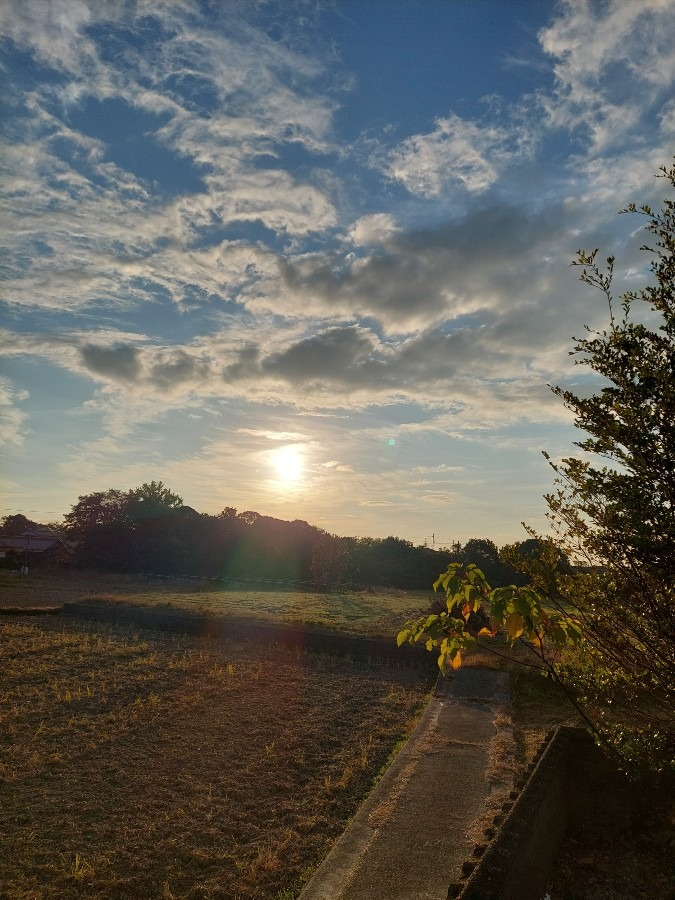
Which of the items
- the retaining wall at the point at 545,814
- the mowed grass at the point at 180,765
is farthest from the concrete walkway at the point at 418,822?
the retaining wall at the point at 545,814

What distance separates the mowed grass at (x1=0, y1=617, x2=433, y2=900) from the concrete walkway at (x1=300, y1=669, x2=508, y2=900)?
338 millimetres

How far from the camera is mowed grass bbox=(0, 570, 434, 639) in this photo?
2153 centimetres

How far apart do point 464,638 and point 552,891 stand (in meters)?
3.21

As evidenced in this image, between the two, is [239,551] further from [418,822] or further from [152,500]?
[418,822]

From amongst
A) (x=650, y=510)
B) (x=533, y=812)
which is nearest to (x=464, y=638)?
(x=650, y=510)

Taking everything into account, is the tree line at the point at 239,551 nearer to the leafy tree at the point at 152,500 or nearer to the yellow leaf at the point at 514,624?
the leafy tree at the point at 152,500

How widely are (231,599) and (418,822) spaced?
72.8 ft

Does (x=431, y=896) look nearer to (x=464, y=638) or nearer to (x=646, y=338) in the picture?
(x=464, y=638)

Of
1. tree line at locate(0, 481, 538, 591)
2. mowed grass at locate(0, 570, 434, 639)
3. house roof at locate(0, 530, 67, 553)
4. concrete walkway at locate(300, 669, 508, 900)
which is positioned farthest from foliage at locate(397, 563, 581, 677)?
house roof at locate(0, 530, 67, 553)

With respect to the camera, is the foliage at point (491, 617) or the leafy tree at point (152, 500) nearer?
the foliage at point (491, 617)

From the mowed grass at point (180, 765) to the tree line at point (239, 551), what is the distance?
28188 millimetres

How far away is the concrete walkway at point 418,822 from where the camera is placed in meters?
5.31

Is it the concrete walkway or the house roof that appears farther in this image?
the house roof

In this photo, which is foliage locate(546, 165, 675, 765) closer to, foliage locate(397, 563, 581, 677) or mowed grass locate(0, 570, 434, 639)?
foliage locate(397, 563, 581, 677)
